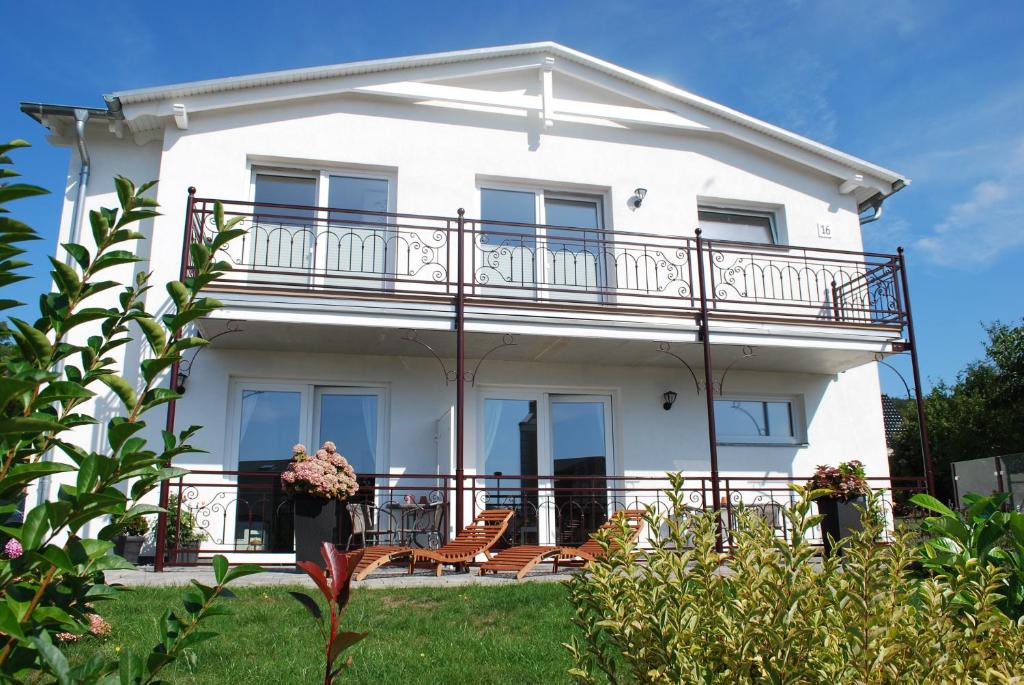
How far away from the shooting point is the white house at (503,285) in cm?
1012

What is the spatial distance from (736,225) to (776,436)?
3.48 metres

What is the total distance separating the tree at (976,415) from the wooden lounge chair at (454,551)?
16.3m

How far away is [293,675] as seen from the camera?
4520 millimetres

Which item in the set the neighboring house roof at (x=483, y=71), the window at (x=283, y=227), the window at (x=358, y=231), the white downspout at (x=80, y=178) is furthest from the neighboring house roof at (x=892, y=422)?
the white downspout at (x=80, y=178)

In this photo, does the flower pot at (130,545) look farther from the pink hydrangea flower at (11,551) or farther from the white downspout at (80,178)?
the pink hydrangea flower at (11,551)

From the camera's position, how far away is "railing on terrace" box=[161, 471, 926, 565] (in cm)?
926

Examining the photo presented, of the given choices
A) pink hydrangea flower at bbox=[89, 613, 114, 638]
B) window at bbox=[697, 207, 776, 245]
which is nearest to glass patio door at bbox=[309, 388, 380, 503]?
pink hydrangea flower at bbox=[89, 613, 114, 638]

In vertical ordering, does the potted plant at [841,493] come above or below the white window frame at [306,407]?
below

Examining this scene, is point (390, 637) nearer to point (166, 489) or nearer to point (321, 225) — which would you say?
point (166, 489)

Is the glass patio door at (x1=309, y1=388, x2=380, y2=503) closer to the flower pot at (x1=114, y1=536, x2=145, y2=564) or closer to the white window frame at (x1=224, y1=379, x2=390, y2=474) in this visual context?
the white window frame at (x1=224, y1=379, x2=390, y2=474)

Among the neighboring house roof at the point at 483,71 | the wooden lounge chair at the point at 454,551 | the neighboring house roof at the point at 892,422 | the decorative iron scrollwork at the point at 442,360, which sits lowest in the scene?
the wooden lounge chair at the point at 454,551

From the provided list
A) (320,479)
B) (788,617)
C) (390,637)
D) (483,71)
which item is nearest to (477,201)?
(483,71)

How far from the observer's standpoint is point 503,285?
36.4 feet

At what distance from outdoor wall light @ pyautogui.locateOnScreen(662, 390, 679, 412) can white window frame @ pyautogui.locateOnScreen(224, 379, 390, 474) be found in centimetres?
405
